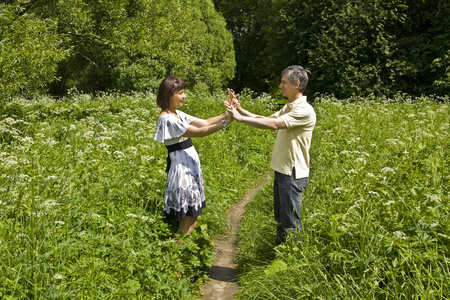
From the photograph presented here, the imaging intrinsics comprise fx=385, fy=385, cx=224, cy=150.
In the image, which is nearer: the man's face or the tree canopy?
the man's face

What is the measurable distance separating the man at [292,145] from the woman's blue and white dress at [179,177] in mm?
670

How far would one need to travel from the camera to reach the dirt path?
4.22m

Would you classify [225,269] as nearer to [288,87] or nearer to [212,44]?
[288,87]

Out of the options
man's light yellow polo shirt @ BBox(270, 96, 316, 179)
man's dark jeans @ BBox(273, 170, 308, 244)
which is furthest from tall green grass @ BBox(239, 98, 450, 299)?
man's light yellow polo shirt @ BBox(270, 96, 316, 179)

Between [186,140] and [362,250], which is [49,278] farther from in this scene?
[362,250]

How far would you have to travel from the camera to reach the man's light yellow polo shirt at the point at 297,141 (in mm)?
4023

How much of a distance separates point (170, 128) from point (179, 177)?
524mm

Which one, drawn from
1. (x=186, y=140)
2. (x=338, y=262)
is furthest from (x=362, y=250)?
(x=186, y=140)

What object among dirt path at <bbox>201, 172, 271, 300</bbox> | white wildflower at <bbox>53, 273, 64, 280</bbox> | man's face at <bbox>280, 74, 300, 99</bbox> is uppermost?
man's face at <bbox>280, 74, 300, 99</bbox>

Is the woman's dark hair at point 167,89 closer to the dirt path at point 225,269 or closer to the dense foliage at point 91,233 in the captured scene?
the dense foliage at point 91,233

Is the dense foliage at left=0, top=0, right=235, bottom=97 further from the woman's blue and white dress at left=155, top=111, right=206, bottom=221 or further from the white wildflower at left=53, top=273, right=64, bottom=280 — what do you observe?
the white wildflower at left=53, top=273, right=64, bottom=280

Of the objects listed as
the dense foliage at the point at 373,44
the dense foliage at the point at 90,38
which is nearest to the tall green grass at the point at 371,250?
the dense foliage at the point at 90,38

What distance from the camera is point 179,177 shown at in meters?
4.07

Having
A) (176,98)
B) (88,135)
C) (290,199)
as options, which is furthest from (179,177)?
(88,135)
